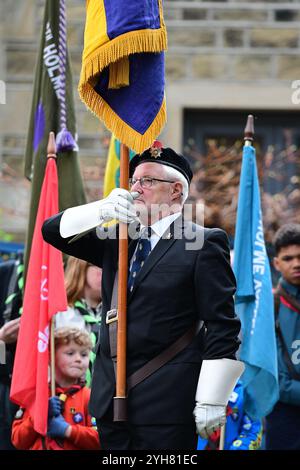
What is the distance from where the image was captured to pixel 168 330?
15.4ft

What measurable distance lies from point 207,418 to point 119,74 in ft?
5.02

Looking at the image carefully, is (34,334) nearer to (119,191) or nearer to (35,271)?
(35,271)

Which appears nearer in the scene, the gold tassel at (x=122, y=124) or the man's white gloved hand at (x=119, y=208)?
the man's white gloved hand at (x=119, y=208)

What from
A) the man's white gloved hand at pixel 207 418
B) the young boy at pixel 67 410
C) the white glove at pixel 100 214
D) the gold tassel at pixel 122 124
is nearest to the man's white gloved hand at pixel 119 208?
the white glove at pixel 100 214

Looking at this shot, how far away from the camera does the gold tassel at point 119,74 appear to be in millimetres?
5008

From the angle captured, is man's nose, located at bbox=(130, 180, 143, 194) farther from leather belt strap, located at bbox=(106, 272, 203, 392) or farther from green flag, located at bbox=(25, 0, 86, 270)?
green flag, located at bbox=(25, 0, 86, 270)

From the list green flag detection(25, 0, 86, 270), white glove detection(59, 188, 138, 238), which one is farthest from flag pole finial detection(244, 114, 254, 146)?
white glove detection(59, 188, 138, 238)

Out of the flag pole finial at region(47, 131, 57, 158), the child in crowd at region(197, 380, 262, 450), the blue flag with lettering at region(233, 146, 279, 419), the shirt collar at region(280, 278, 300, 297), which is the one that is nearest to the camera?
the child in crowd at region(197, 380, 262, 450)

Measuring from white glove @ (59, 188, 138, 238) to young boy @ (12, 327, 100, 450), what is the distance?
1.22 meters

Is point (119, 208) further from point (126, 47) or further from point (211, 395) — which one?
point (211, 395)

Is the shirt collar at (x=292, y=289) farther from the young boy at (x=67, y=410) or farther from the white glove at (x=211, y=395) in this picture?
the white glove at (x=211, y=395)

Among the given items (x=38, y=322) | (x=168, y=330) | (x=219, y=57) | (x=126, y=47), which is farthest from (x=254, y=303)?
(x=219, y=57)

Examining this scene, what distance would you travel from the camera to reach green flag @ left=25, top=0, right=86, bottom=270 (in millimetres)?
6609

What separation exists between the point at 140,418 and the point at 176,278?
58 cm
